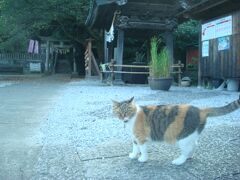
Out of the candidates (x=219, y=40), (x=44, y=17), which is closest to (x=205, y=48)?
(x=219, y=40)

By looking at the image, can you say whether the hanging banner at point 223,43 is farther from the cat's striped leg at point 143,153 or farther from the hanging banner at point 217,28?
the cat's striped leg at point 143,153

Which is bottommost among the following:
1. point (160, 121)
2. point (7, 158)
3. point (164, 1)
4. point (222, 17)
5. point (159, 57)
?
point (7, 158)

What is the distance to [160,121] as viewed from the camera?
4344 mm

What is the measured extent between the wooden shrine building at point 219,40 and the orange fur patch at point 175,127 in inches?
383

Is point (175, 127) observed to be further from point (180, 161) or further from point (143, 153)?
point (143, 153)

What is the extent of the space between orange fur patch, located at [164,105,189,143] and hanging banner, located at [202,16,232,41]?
1038cm

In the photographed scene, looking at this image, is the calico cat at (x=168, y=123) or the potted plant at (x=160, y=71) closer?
the calico cat at (x=168, y=123)

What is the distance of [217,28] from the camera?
14.8 meters

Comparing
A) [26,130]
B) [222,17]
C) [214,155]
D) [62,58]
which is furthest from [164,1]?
[62,58]

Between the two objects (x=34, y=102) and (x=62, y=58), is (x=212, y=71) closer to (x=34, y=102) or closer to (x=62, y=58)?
(x=34, y=102)

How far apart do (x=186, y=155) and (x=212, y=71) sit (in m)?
11.5

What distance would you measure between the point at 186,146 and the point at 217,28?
11.3m

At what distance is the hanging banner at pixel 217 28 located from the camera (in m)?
14.0

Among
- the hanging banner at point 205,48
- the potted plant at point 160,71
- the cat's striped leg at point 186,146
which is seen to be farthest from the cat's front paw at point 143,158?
the hanging banner at point 205,48
